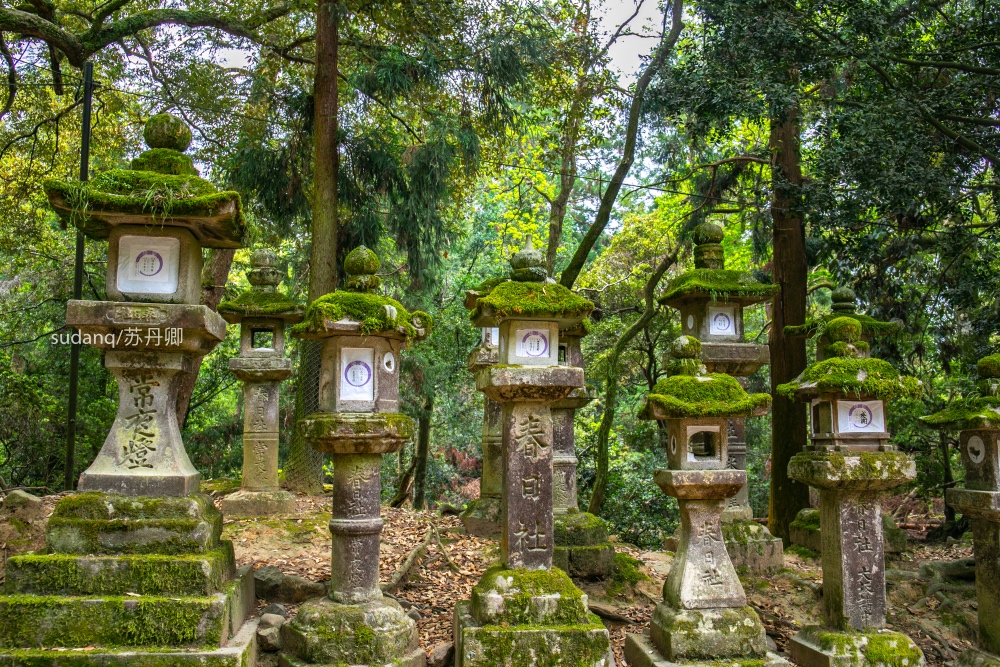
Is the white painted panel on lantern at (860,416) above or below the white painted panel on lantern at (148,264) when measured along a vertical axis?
below

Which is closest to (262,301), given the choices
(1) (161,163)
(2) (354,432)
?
(1) (161,163)

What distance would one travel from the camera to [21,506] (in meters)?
6.39

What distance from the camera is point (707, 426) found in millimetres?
5633

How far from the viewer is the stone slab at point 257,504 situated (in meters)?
8.27

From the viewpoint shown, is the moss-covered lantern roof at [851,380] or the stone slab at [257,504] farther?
the stone slab at [257,504]

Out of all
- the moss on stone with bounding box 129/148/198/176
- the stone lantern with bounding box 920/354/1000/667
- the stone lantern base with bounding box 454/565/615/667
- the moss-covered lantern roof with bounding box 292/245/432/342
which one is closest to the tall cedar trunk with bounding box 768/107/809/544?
the stone lantern with bounding box 920/354/1000/667

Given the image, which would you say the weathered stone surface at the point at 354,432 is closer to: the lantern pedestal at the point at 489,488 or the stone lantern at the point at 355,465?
the stone lantern at the point at 355,465

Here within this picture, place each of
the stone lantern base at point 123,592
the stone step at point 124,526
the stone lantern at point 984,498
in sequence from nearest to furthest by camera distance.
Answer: the stone lantern base at point 123,592, the stone step at point 124,526, the stone lantern at point 984,498

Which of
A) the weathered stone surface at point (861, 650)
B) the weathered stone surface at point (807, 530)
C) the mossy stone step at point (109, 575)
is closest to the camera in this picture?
the mossy stone step at point (109, 575)

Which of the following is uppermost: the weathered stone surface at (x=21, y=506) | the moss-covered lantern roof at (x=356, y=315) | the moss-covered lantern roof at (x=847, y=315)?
the moss-covered lantern roof at (x=847, y=315)

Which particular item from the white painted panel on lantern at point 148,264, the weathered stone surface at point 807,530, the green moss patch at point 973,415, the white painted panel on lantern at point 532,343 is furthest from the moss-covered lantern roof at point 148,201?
the weathered stone surface at point 807,530

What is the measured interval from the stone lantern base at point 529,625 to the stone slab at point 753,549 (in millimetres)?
3436

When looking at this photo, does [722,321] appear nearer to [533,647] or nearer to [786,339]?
[786,339]

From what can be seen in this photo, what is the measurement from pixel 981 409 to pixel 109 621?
680 cm
